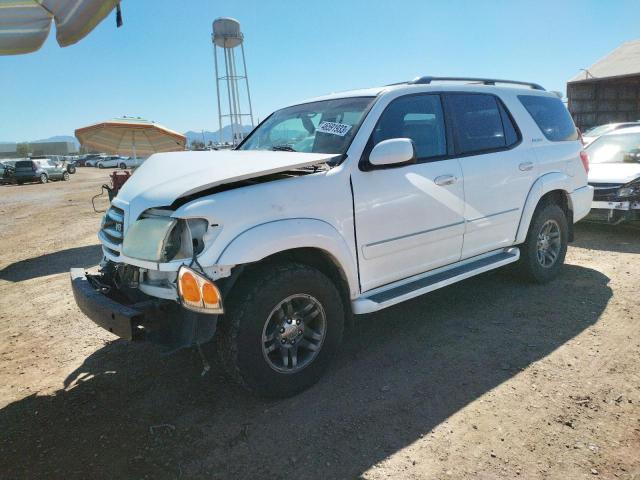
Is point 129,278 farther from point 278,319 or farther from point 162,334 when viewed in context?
point 278,319

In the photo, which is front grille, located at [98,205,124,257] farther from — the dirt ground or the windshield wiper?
the windshield wiper

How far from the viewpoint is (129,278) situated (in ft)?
9.63

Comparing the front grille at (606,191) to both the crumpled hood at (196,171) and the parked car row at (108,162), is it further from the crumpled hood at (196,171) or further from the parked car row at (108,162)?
the parked car row at (108,162)

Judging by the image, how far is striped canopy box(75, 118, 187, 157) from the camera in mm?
11859

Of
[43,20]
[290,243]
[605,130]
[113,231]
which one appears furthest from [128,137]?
[605,130]

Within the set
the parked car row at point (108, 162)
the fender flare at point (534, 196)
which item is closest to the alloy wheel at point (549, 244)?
the fender flare at point (534, 196)

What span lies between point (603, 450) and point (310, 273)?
1.86 m

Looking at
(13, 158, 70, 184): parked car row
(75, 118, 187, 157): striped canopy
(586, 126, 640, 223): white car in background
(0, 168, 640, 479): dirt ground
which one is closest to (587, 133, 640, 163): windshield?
(586, 126, 640, 223): white car in background

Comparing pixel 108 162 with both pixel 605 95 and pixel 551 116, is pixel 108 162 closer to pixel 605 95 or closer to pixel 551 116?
pixel 605 95

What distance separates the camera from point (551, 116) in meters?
4.82

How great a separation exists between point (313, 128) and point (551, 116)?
282 centimetres

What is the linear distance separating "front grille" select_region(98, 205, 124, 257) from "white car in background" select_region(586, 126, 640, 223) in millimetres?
6522

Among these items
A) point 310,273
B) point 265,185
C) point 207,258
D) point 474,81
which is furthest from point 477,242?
point 207,258

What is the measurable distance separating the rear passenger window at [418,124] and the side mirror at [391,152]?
25 cm
